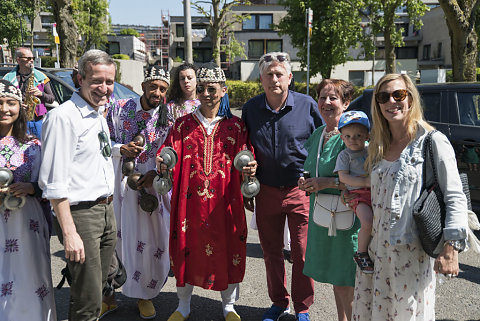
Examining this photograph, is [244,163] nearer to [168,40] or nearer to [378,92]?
[378,92]

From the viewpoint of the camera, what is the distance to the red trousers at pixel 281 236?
10.7 feet

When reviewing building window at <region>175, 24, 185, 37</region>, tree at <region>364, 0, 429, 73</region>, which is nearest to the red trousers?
tree at <region>364, 0, 429, 73</region>

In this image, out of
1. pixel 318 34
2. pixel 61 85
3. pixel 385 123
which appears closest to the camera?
pixel 385 123

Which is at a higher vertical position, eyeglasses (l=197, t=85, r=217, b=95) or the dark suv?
eyeglasses (l=197, t=85, r=217, b=95)

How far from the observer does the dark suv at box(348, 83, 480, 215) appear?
16.8 feet

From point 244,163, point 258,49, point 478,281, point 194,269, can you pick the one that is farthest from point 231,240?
point 258,49

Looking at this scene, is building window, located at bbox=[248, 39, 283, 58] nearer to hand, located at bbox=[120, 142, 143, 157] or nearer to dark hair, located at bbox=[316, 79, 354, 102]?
hand, located at bbox=[120, 142, 143, 157]

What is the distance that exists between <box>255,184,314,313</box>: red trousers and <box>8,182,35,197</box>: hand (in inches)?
62.5

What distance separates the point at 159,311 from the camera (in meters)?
3.60

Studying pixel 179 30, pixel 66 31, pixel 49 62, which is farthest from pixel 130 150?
pixel 179 30

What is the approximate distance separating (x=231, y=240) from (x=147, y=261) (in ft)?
2.62

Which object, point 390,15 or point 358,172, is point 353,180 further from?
point 390,15

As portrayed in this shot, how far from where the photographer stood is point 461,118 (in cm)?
532

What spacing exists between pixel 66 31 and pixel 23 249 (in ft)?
36.9
